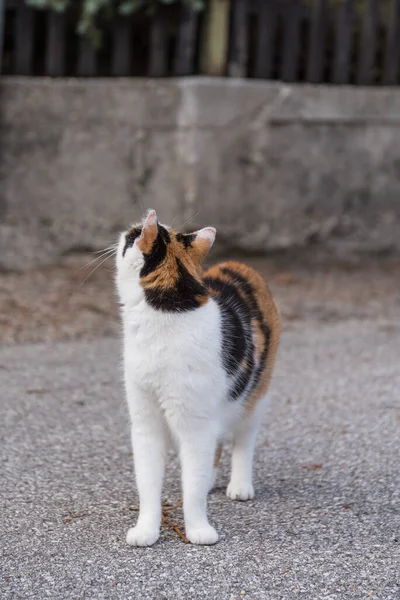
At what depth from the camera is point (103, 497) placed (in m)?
3.20

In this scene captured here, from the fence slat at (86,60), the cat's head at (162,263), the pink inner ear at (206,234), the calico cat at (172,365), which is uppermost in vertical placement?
the fence slat at (86,60)

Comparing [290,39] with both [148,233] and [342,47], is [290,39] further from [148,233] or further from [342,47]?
[148,233]

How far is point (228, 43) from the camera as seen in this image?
6.81m

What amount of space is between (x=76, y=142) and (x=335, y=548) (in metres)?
4.53

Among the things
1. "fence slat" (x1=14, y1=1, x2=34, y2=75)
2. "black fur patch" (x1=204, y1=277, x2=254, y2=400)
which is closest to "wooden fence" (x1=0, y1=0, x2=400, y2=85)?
"fence slat" (x1=14, y1=1, x2=34, y2=75)

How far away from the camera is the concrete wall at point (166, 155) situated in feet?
21.7

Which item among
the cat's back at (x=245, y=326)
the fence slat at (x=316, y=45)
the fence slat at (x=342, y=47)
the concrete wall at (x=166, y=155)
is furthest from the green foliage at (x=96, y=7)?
the cat's back at (x=245, y=326)

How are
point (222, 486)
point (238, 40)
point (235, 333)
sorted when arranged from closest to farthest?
1. point (235, 333)
2. point (222, 486)
3. point (238, 40)

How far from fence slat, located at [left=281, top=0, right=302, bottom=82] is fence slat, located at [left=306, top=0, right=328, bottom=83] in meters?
0.11

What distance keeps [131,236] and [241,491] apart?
103 centimetres

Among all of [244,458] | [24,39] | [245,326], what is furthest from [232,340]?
[24,39]

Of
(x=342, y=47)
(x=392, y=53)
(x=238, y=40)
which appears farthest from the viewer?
(x=392, y=53)

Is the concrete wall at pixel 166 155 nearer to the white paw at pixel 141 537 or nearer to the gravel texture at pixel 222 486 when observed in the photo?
the gravel texture at pixel 222 486

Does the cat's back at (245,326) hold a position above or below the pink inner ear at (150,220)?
below
